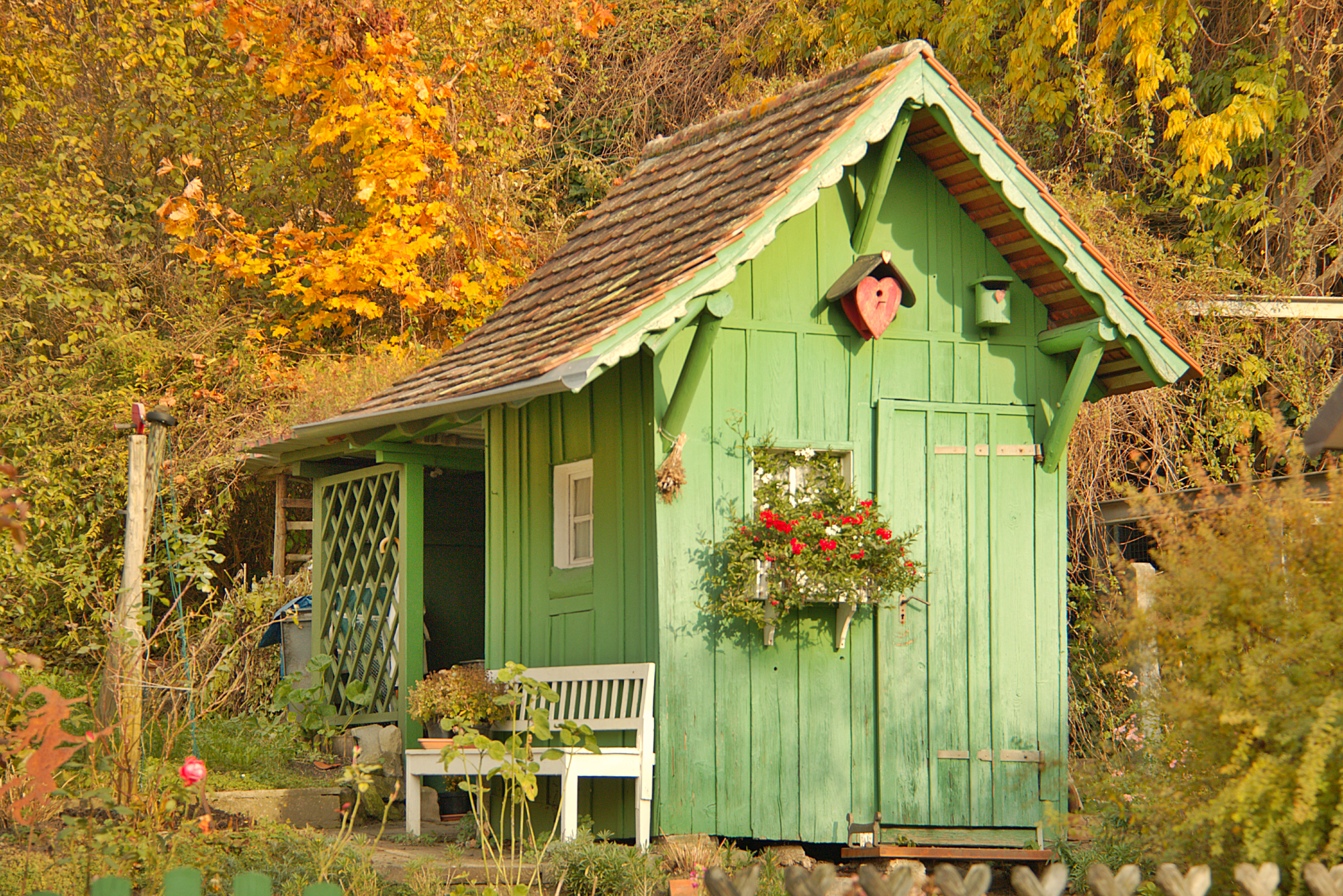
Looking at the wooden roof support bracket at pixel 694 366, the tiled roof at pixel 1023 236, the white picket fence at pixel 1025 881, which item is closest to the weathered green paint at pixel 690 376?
the wooden roof support bracket at pixel 694 366

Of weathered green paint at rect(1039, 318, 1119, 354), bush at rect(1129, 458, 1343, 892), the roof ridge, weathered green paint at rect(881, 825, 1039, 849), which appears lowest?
weathered green paint at rect(881, 825, 1039, 849)

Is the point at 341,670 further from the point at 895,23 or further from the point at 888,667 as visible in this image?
the point at 895,23

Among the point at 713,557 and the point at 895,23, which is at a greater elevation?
the point at 895,23

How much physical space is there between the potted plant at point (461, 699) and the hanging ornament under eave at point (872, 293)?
304cm

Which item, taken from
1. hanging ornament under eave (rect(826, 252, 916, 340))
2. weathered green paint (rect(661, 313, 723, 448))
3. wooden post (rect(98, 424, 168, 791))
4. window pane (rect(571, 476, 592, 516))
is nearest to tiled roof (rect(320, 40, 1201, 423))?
weathered green paint (rect(661, 313, 723, 448))

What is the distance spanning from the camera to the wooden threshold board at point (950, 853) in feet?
25.3

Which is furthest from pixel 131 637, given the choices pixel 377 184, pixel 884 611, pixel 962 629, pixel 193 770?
pixel 377 184

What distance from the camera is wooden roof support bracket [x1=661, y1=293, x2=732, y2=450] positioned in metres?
7.29

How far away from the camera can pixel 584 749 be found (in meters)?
7.29

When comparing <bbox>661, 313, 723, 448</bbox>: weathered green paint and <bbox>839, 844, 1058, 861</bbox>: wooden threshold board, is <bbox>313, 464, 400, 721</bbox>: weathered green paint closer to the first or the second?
<bbox>661, 313, 723, 448</bbox>: weathered green paint

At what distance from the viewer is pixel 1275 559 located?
4887 millimetres

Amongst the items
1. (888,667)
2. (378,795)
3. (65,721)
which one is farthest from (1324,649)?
(65,721)

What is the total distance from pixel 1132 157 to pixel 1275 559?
10.1 m

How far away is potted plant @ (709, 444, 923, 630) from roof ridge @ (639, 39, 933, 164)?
243 cm
